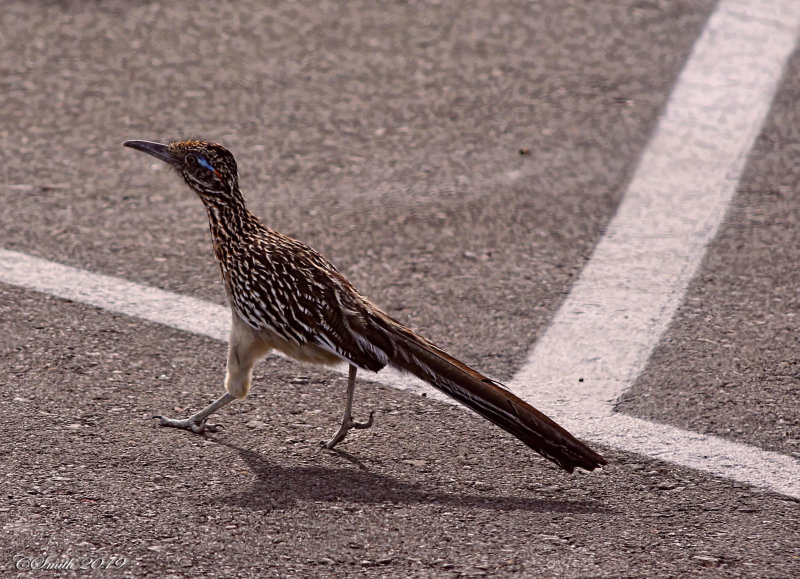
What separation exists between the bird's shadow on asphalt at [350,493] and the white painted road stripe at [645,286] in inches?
24.6

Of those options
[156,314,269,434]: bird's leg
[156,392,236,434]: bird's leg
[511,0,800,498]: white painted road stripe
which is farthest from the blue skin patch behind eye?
[511,0,800,498]: white painted road stripe

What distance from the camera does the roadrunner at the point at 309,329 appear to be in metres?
4.65

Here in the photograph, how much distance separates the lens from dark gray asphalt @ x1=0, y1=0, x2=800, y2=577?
4297mm

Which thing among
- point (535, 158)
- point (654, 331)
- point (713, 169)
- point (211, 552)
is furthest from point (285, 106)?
point (211, 552)

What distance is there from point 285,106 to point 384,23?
5.90 ft

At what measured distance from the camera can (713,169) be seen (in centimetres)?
772

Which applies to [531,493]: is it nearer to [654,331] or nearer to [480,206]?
[654,331]

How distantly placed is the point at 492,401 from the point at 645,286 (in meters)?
2.05

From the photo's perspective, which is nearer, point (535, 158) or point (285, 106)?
point (535, 158)

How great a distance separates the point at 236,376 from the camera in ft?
16.6

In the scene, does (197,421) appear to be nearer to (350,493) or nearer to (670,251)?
(350,493)

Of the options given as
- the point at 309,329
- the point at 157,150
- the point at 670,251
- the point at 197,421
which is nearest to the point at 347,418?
the point at 309,329

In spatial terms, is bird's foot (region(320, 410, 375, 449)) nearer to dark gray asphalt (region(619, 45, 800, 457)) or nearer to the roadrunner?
the roadrunner

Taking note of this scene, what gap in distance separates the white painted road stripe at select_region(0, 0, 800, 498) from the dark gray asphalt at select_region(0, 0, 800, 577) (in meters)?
0.13
